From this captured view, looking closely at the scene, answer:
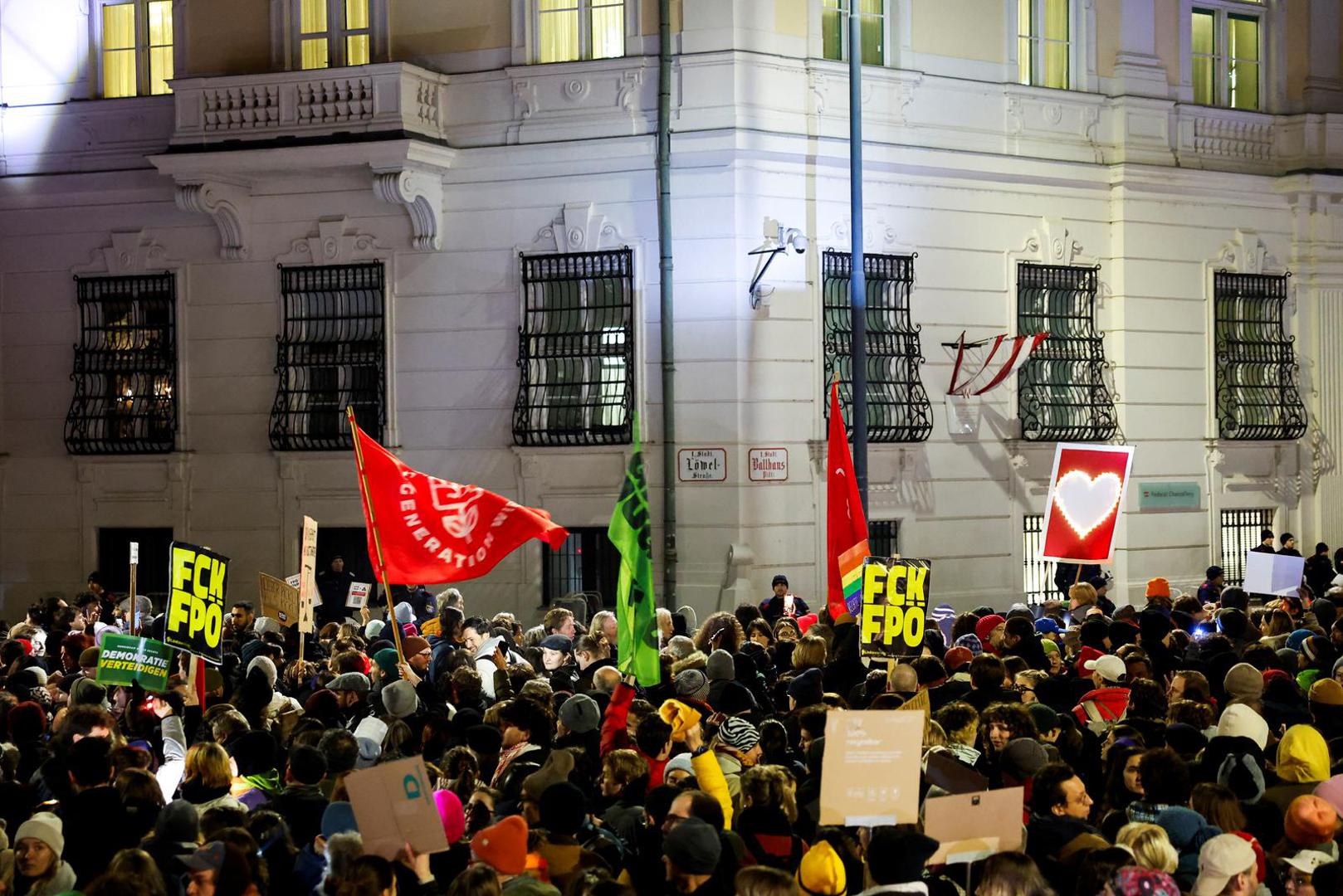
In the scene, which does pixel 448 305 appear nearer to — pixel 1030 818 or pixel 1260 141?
pixel 1260 141

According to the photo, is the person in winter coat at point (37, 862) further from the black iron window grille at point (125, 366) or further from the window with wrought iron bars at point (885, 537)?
the black iron window grille at point (125, 366)

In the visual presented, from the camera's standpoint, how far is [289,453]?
69.3 feet

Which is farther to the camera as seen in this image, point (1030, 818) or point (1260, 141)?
point (1260, 141)

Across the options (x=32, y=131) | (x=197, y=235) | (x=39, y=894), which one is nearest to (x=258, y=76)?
(x=197, y=235)

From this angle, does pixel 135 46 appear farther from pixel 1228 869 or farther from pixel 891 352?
pixel 1228 869

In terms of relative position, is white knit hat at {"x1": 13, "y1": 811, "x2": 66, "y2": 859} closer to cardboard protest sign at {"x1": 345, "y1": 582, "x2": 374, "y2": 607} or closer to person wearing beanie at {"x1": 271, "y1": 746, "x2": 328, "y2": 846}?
person wearing beanie at {"x1": 271, "y1": 746, "x2": 328, "y2": 846}

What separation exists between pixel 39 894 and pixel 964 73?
16.6 metres

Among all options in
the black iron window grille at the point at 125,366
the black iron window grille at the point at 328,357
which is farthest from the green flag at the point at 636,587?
the black iron window grille at the point at 125,366

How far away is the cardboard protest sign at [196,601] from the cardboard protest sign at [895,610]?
443 centimetres

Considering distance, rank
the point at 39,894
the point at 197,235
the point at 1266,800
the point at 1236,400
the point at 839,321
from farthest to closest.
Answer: the point at 1236,400 → the point at 197,235 → the point at 839,321 → the point at 1266,800 → the point at 39,894

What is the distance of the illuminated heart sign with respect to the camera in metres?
16.1

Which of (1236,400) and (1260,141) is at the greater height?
(1260,141)

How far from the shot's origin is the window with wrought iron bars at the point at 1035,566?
21750mm

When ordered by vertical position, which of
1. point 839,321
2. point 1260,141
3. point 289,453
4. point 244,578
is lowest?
point 244,578
